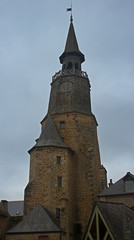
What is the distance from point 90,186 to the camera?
2752 cm

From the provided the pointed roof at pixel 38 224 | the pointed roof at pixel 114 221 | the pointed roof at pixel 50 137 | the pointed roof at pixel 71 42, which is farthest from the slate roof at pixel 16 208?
the pointed roof at pixel 114 221

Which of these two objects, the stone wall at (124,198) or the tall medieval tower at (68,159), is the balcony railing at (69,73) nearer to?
the tall medieval tower at (68,159)

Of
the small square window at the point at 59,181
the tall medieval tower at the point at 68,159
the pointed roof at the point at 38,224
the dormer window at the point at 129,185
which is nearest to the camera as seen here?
the pointed roof at the point at 38,224

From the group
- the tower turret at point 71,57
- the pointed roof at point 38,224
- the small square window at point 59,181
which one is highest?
the tower turret at point 71,57

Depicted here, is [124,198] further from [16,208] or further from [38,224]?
[16,208]

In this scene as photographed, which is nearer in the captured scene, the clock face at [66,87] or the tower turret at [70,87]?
the tower turret at [70,87]

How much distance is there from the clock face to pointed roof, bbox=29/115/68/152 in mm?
4276

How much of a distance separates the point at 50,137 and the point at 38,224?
27.6ft

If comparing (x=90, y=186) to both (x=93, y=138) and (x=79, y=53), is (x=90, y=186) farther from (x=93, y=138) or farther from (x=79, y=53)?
(x=79, y=53)

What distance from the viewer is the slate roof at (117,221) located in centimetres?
1446

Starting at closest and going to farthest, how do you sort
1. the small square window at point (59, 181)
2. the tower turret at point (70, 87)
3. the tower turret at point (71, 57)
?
the small square window at point (59, 181), the tower turret at point (70, 87), the tower turret at point (71, 57)

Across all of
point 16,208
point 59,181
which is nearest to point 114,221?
point 59,181

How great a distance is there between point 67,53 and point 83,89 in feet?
18.9

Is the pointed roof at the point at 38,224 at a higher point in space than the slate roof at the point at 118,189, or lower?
lower
